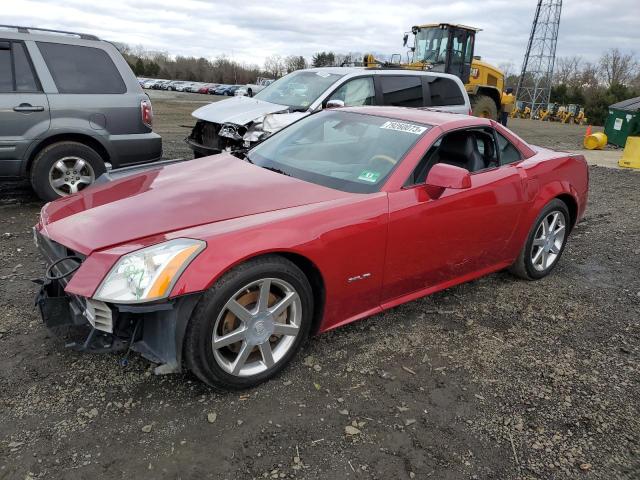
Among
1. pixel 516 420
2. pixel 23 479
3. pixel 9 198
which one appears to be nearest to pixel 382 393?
pixel 516 420

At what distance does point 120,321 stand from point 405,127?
227 cm

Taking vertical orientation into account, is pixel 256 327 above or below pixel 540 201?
below

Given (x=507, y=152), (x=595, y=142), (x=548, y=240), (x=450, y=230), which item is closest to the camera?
(x=450, y=230)

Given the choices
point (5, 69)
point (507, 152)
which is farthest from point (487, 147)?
point (5, 69)

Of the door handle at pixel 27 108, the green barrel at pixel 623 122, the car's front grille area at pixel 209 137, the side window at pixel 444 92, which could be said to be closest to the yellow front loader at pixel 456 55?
the green barrel at pixel 623 122

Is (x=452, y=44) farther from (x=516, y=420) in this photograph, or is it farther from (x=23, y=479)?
(x=23, y=479)

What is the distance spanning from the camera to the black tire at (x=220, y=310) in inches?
95.0

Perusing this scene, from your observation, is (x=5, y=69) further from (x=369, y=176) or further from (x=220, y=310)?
(x=220, y=310)

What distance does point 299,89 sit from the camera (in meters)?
8.02

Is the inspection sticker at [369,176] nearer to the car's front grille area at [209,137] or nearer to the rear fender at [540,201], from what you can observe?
the rear fender at [540,201]

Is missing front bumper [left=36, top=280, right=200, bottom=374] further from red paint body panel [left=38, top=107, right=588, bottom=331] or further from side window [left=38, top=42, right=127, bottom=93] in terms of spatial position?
side window [left=38, top=42, right=127, bottom=93]

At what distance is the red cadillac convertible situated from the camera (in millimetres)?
2412

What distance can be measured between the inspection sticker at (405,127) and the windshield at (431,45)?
41.6 feet

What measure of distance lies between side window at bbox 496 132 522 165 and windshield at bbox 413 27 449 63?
1203cm
